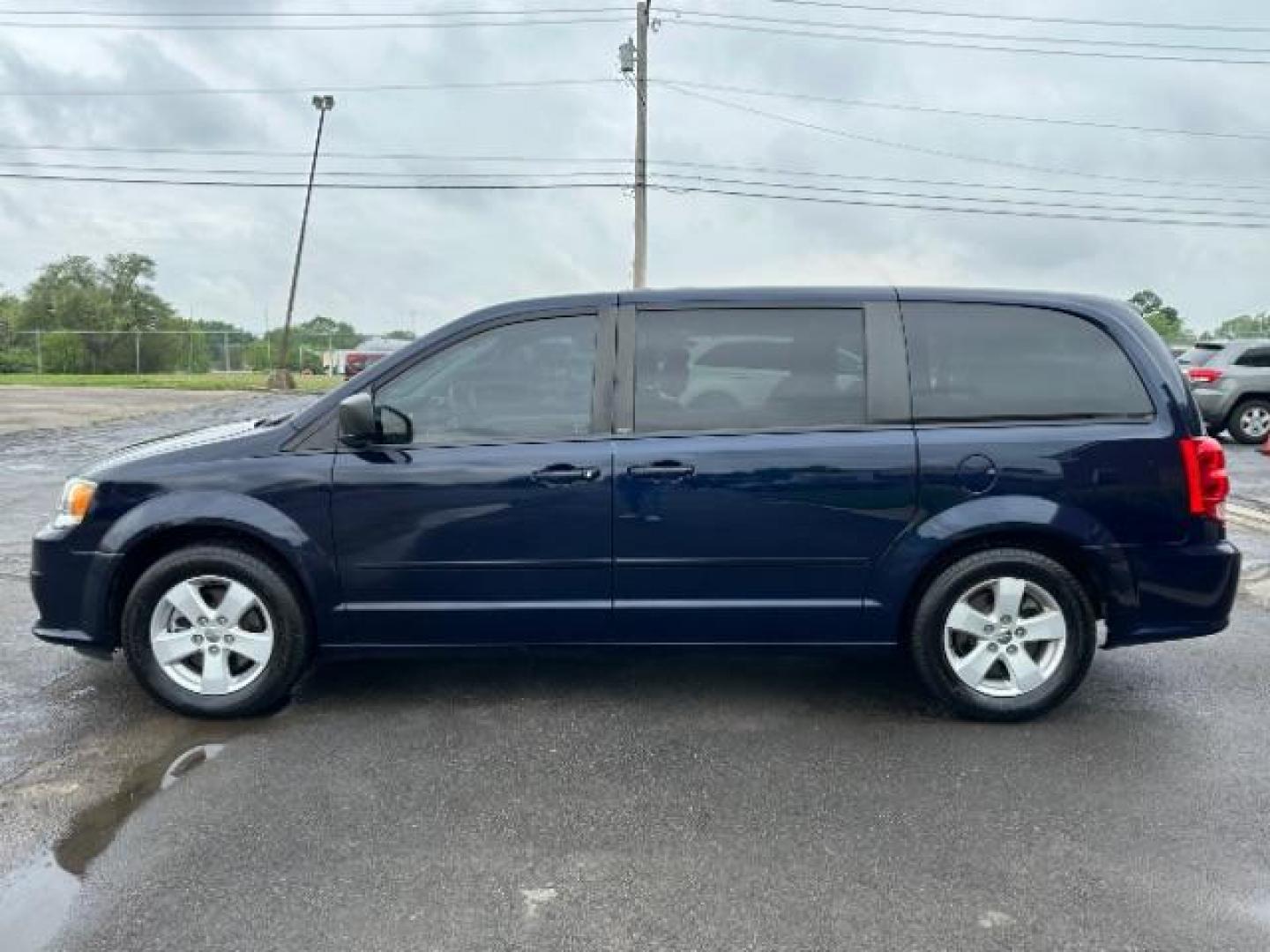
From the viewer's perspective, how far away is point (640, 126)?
25312 mm

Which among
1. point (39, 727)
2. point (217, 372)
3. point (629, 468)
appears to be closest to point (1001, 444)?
point (629, 468)

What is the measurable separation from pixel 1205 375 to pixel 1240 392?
553mm

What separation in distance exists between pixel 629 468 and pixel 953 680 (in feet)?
5.17

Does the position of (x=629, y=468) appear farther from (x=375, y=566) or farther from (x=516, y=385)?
(x=375, y=566)

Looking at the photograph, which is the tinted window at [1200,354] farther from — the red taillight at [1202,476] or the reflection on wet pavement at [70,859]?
the reflection on wet pavement at [70,859]

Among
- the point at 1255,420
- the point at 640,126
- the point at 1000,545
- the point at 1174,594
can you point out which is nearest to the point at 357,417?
the point at 1000,545

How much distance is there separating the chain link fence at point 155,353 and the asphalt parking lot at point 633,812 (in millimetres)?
37879

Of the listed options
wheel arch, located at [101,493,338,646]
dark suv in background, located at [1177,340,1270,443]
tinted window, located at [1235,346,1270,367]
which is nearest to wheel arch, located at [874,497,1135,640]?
wheel arch, located at [101,493,338,646]

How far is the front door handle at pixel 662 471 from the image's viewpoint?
12.4ft

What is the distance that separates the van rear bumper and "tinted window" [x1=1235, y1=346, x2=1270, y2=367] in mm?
12646

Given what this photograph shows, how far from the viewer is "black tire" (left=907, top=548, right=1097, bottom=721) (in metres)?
3.87

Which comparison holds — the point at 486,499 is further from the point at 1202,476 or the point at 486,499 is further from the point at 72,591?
the point at 1202,476

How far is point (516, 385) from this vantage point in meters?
3.93

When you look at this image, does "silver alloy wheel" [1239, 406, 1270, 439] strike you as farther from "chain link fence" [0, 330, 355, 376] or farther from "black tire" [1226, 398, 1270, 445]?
"chain link fence" [0, 330, 355, 376]
